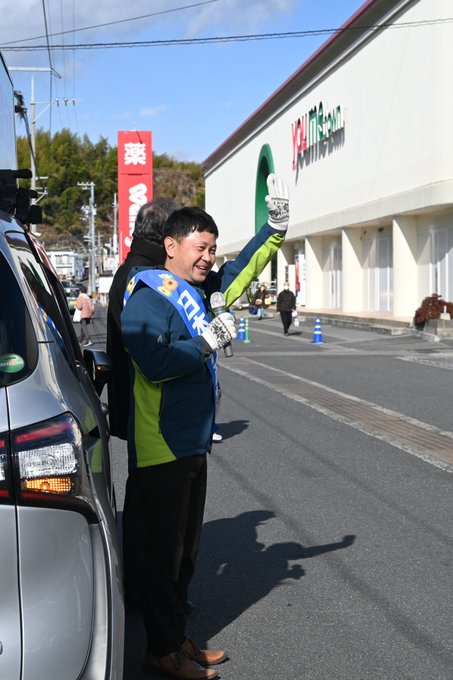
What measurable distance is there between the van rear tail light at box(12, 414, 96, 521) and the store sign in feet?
132

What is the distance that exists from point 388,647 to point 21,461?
8.23ft

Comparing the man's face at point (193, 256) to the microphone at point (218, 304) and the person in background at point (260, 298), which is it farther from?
the person in background at point (260, 298)

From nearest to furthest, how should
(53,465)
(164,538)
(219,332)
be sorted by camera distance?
(53,465) → (219,332) → (164,538)

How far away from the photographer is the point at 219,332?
3799 mm

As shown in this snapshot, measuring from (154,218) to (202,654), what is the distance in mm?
2091

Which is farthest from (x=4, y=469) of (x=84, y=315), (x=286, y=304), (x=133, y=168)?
(x=133, y=168)

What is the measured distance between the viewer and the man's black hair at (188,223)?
13.4 feet

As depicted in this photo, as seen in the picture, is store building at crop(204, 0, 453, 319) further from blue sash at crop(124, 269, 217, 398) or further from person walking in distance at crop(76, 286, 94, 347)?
blue sash at crop(124, 269, 217, 398)

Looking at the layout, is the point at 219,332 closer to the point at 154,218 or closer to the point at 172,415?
the point at 172,415

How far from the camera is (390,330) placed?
32125 mm

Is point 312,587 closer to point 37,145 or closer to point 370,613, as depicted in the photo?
point 370,613

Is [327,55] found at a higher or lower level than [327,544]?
higher

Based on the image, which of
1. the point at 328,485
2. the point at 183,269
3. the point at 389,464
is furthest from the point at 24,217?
the point at 389,464

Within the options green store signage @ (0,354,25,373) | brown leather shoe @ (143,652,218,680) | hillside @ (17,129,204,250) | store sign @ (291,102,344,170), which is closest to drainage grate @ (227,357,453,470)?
brown leather shoe @ (143,652,218,680)
